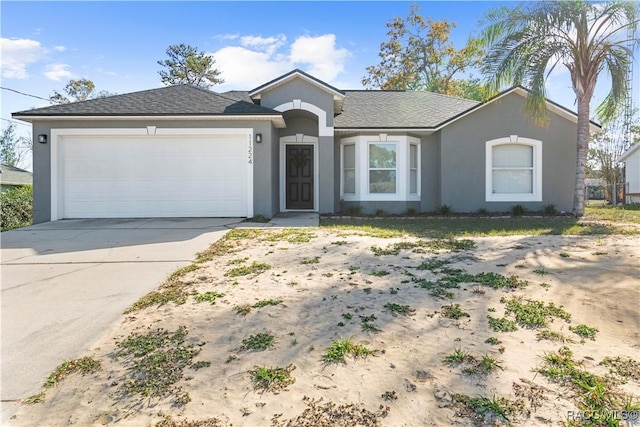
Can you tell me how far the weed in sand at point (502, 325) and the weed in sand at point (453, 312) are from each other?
0.71 ft

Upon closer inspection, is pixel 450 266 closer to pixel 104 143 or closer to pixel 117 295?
pixel 117 295

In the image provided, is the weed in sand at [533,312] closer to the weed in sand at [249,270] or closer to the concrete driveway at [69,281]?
the weed in sand at [249,270]

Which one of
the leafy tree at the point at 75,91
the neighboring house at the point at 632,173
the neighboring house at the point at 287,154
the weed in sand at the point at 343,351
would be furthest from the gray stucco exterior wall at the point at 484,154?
the leafy tree at the point at 75,91

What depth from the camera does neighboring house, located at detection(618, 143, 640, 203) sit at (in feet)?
69.4

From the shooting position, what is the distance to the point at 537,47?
392 inches

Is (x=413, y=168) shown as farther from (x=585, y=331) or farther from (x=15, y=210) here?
(x=15, y=210)

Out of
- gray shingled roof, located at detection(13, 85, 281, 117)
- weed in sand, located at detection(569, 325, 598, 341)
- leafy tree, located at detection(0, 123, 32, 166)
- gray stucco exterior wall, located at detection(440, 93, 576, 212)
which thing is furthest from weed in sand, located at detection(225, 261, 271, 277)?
leafy tree, located at detection(0, 123, 32, 166)

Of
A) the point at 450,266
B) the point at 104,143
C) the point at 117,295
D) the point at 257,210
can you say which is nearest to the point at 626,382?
the point at 450,266

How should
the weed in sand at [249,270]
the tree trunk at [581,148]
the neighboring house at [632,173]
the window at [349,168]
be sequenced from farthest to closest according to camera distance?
the neighboring house at [632,173]
the window at [349,168]
the tree trunk at [581,148]
the weed in sand at [249,270]

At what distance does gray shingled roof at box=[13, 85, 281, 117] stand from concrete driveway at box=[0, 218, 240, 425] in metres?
3.21

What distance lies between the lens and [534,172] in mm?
12180

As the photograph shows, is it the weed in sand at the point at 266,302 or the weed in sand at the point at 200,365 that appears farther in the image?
the weed in sand at the point at 266,302

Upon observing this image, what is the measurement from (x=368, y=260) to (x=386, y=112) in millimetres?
9426

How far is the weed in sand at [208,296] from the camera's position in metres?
3.86
